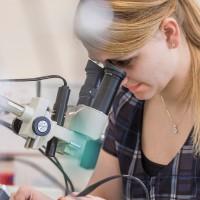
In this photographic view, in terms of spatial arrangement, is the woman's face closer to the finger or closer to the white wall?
the finger

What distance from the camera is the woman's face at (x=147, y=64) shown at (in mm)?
1051

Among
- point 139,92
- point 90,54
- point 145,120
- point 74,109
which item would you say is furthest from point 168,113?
point 74,109

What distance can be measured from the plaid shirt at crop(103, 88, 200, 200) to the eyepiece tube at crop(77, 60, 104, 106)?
335 mm

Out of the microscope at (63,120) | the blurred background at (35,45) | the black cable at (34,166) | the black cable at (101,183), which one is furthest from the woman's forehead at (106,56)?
the blurred background at (35,45)

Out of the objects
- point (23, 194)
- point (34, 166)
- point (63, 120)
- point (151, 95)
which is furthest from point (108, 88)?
point (34, 166)

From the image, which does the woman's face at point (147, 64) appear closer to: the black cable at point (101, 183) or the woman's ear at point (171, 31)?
the woman's ear at point (171, 31)

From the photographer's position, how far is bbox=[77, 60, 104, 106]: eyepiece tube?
95 centimetres

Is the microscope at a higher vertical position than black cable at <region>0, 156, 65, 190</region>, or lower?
higher

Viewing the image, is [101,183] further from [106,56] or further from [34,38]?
[34,38]

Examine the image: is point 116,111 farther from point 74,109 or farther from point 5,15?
point 5,15

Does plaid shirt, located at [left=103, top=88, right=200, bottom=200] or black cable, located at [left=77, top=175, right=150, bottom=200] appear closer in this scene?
black cable, located at [left=77, top=175, right=150, bottom=200]

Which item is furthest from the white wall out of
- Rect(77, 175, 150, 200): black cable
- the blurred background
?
Rect(77, 175, 150, 200): black cable

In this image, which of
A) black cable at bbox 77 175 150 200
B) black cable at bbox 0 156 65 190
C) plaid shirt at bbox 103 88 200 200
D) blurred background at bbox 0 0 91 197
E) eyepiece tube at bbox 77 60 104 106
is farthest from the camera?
blurred background at bbox 0 0 91 197

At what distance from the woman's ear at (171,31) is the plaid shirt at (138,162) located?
0.27 meters
